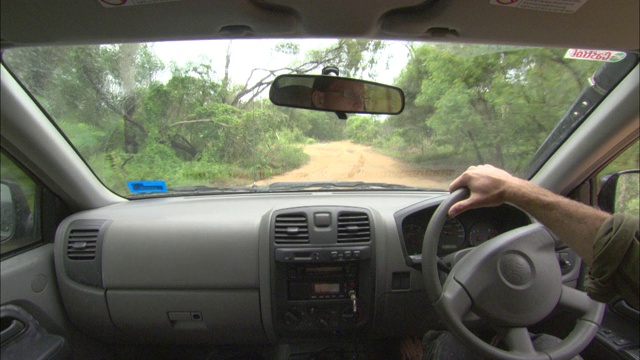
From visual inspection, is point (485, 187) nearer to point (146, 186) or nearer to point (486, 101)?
point (486, 101)

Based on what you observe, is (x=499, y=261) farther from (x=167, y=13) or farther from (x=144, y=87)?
(x=144, y=87)

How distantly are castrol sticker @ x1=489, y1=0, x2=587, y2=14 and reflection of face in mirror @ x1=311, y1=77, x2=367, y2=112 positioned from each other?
1.03 metres

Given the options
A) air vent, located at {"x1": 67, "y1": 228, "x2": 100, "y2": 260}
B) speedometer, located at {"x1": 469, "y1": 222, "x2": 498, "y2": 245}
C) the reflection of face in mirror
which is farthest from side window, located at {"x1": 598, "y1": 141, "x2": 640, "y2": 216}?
air vent, located at {"x1": 67, "y1": 228, "x2": 100, "y2": 260}

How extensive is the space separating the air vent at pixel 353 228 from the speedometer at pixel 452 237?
542 millimetres

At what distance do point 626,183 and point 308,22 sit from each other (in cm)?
254

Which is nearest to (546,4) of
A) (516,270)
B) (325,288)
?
(516,270)

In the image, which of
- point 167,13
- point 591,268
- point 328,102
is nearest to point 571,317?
point 591,268

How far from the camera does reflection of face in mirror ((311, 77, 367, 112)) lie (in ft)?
8.25

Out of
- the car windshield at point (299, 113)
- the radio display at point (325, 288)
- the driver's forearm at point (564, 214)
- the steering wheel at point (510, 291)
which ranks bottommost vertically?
the radio display at point (325, 288)

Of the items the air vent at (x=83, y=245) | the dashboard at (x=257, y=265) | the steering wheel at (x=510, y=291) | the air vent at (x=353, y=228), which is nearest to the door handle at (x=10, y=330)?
the dashboard at (x=257, y=265)

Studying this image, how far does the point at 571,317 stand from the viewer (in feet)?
7.72

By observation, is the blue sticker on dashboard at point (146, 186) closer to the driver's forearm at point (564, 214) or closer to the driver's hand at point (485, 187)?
the driver's hand at point (485, 187)

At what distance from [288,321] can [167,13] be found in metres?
2.21

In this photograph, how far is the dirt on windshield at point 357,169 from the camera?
318cm
